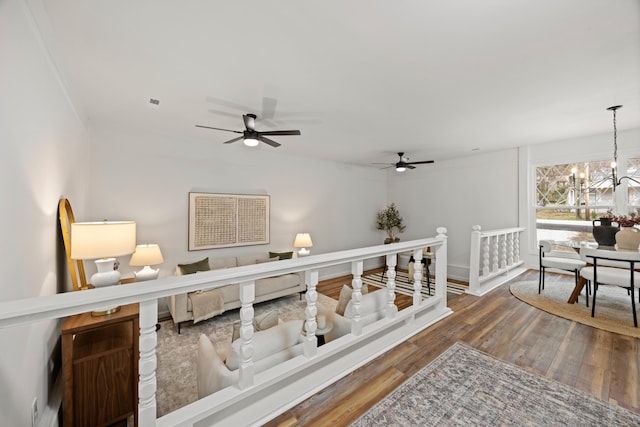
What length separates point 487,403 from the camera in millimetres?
1615

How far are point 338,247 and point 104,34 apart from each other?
519 cm

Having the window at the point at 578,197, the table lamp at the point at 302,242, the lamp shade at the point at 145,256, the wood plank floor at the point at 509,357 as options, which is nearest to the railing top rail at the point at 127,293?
the wood plank floor at the point at 509,357

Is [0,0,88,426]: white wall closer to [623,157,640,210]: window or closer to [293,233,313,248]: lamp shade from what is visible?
[293,233,313,248]: lamp shade

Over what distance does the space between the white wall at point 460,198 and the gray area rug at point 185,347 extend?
332 centimetres

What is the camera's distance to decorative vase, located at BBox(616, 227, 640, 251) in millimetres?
2787

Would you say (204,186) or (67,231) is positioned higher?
(204,186)

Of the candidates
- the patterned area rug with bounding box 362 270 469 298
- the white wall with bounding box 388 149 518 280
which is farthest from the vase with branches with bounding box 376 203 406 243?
the patterned area rug with bounding box 362 270 469 298

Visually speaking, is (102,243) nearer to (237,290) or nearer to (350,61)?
(237,290)

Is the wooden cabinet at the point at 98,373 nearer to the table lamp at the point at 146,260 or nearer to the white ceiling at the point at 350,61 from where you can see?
the table lamp at the point at 146,260

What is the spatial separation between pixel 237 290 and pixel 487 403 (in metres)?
3.10

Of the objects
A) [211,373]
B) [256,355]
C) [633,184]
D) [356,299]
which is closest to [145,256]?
[211,373]

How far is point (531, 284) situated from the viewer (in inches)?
164

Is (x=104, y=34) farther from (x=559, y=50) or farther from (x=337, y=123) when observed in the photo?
(x=559, y=50)

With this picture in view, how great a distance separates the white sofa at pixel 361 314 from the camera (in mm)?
2088
